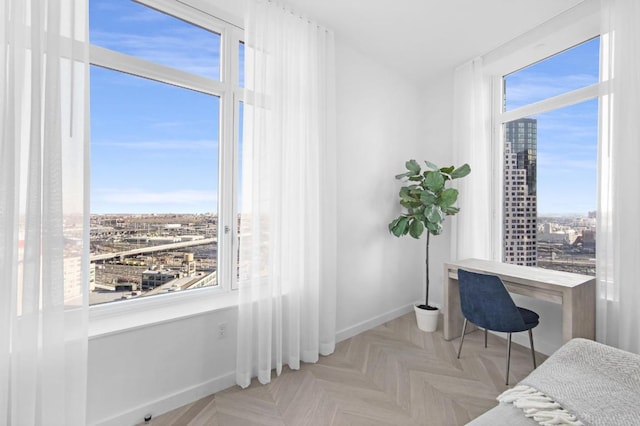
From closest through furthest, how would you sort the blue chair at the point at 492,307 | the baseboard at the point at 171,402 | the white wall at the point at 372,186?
the baseboard at the point at 171,402, the blue chair at the point at 492,307, the white wall at the point at 372,186

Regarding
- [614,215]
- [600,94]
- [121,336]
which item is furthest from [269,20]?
[614,215]

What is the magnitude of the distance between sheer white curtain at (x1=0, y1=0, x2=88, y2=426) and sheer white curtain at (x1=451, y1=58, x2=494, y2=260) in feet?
10.8

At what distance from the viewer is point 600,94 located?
2211 millimetres

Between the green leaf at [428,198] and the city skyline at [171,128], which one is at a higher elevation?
the city skyline at [171,128]

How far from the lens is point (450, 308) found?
115 inches

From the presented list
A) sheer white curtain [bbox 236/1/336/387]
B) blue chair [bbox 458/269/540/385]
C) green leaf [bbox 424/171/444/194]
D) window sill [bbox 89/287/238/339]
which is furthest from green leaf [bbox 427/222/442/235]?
window sill [bbox 89/287/238/339]

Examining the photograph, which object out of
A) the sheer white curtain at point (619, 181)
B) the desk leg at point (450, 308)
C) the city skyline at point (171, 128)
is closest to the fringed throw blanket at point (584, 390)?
the sheer white curtain at point (619, 181)

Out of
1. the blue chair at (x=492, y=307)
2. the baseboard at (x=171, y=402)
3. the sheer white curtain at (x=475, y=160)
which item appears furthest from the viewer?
the sheer white curtain at (x=475, y=160)

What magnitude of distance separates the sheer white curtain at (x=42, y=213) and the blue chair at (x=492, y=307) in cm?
258

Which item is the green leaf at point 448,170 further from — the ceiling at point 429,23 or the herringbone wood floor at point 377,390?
the herringbone wood floor at point 377,390

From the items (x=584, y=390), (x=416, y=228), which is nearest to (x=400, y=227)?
(x=416, y=228)

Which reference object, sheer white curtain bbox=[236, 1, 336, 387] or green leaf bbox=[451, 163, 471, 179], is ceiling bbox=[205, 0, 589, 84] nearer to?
sheer white curtain bbox=[236, 1, 336, 387]

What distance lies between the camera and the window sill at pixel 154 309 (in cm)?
175

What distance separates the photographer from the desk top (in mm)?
2182
